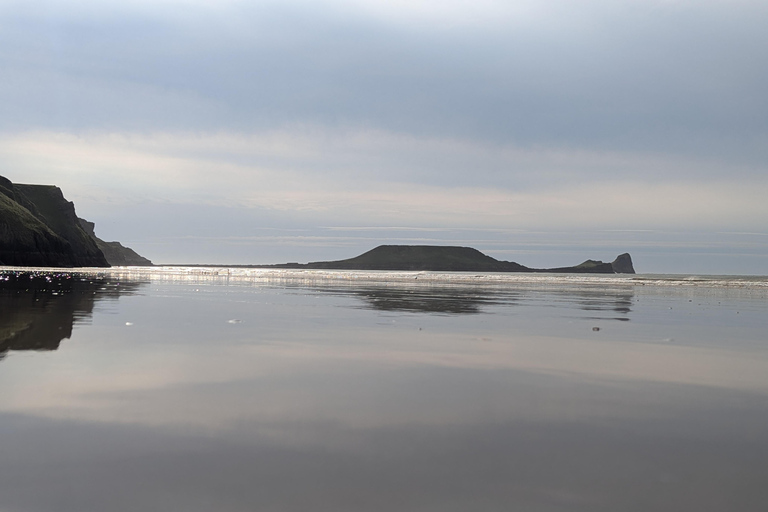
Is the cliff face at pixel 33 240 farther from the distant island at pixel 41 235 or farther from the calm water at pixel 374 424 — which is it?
the calm water at pixel 374 424

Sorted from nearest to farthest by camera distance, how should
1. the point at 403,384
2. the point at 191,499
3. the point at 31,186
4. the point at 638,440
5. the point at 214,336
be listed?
the point at 191,499, the point at 638,440, the point at 403,384, the point at 214,336, the point at 31,186

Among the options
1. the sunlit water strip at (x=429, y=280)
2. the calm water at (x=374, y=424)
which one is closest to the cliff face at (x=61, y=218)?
the sunlit water strip at (x=429, y=280)

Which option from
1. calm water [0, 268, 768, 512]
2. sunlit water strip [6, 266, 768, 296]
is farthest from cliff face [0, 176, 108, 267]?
calm water [0, 268, 768, 512]

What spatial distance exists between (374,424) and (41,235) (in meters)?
133

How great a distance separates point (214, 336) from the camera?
1248cm

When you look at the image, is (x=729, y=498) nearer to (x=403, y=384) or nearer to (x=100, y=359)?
(x=403, y=384)

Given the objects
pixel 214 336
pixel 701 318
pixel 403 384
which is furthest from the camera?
pixel 701 318

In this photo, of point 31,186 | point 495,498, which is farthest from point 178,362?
point 31,186

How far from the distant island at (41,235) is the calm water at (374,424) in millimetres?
114572

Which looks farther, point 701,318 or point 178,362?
point 701,318

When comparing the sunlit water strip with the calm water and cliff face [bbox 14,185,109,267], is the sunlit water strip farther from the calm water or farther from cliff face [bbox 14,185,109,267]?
cliff face [bbox 14,185,109,267]

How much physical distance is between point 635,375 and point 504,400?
3029 mm

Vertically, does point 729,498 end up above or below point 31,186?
below

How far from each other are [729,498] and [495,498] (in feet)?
5.59
